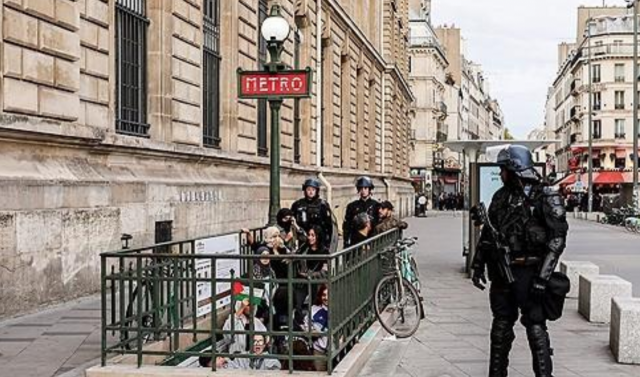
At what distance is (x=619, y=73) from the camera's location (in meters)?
85.4

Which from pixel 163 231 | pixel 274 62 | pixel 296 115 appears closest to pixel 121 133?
pixel 163 231

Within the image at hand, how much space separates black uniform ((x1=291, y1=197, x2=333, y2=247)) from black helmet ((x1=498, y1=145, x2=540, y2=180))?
4407mm

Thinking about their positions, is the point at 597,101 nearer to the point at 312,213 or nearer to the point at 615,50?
the point at 615,50

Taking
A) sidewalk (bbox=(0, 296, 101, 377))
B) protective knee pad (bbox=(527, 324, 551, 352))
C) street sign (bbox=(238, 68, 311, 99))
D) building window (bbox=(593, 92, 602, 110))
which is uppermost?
building window (bbox=(593, 92, 602, 110))

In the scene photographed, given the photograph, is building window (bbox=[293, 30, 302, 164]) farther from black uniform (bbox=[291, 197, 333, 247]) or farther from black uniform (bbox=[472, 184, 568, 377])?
black uniform (bbox=[472, 184, 568, 377])

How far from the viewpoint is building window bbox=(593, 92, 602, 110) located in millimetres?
86106

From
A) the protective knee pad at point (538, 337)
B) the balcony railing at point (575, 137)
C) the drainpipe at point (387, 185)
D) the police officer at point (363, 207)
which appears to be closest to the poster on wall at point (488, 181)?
the police officer at point (363, 207)

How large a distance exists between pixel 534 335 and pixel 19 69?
701cm

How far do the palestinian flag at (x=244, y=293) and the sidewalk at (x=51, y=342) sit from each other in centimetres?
136

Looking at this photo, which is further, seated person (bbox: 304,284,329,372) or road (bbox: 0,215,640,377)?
road (bbox: 0,215,640,377)

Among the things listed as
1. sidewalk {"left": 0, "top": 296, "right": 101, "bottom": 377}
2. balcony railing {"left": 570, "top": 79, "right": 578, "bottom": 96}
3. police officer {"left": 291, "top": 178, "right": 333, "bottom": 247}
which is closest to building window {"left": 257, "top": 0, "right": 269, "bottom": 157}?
police officer {"left": 291, "top": 178, "right": 333, "bottom": 247}

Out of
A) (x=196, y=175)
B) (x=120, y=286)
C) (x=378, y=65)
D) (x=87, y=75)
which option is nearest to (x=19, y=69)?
(x=87, y=75)

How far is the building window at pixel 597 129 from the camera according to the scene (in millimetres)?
85812

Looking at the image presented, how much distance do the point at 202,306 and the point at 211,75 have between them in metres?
12.7
